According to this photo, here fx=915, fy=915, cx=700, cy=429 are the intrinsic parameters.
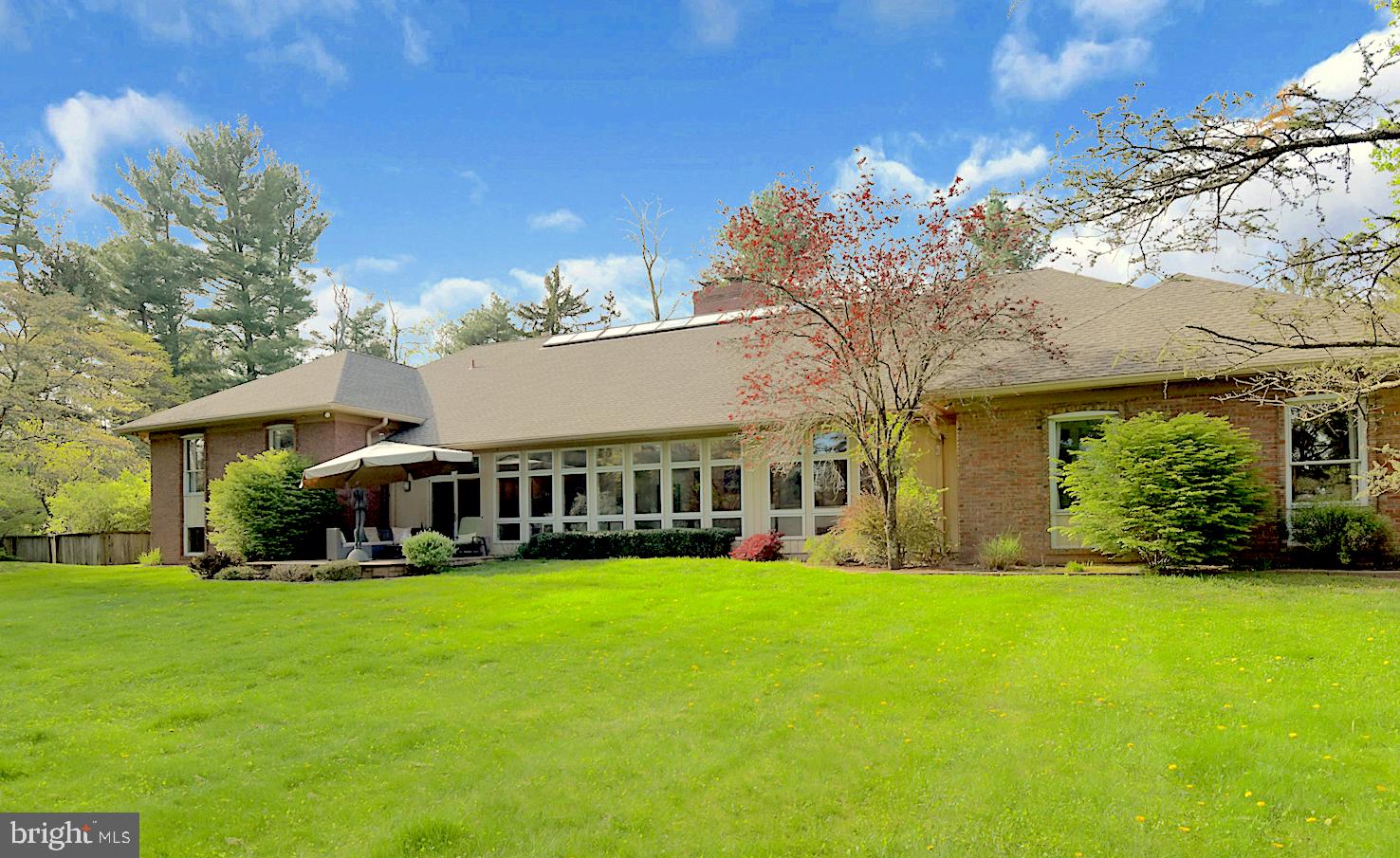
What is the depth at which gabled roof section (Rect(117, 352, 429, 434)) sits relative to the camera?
21989 mm

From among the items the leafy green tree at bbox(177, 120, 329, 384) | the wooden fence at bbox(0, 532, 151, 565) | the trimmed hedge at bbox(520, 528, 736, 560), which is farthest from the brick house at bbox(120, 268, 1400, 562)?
the leafy green tree at bbox(177, 120, 329, 384)

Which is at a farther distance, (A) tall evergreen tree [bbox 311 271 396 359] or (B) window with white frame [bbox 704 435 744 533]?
(A) tall evergreen tree [bbox 311 271 396 359]

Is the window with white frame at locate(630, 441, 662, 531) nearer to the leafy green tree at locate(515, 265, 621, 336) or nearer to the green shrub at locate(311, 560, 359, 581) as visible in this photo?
the green shrub at locate(311, 560, 359, 581)

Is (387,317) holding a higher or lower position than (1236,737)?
higher

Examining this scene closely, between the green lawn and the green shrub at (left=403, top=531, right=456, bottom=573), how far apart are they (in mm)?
6330

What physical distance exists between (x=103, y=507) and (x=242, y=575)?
1194 cm

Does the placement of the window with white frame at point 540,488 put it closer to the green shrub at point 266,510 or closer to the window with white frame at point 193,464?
the green shrub at point 266,510

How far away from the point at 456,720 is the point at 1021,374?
38.4 feet

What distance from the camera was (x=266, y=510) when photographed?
20266 mm

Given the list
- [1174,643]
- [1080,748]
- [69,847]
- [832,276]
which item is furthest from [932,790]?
[832,276]

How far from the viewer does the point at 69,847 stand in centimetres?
→ 495

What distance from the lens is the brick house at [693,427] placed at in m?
14.5

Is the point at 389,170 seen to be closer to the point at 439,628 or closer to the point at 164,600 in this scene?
the point at 164,600

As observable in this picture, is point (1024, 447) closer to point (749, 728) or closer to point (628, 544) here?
point (628, 544)
